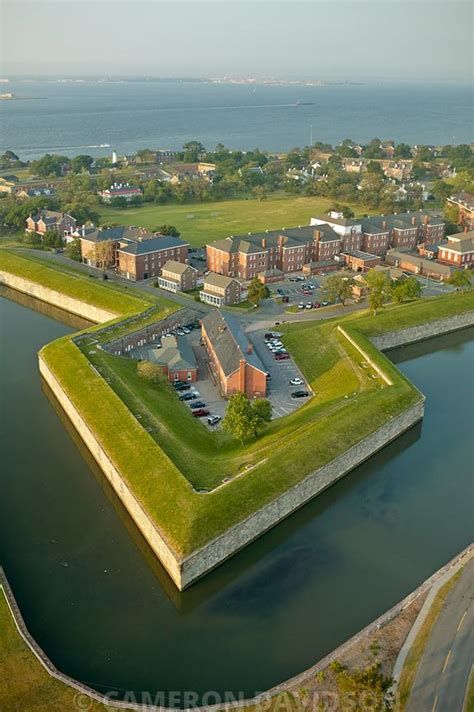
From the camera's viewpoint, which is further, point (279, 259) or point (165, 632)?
point (279, 259)

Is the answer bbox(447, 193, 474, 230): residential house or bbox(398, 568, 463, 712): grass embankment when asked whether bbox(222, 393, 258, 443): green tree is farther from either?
bbox(447, 193, 474, 230): residential house

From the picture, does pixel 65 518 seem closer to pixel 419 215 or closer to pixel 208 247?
pixel 208 247

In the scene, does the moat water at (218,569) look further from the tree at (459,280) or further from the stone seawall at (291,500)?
the tree at (459,280)

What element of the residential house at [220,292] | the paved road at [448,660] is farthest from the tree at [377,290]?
the paved road at [448,660]

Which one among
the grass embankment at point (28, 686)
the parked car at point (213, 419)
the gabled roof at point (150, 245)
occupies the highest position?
the gabled roof at point (150, 245)

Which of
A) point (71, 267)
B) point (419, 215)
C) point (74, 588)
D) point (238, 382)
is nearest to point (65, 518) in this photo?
point (74, 588)

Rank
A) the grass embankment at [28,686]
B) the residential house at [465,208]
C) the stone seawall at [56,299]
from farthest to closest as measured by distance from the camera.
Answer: the residential house at [465,208], the stone seawall at [56,299], the grass embankment at [28,686]
